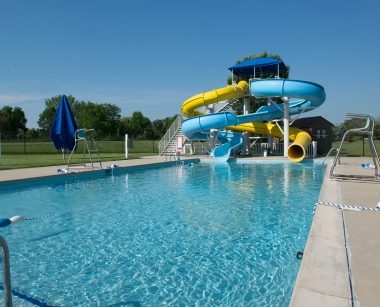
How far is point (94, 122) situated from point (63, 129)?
6161 cm

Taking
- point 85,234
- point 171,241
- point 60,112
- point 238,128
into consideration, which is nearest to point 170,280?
point 171,241

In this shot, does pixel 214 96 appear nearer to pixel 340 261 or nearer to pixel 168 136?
pixel 168 136

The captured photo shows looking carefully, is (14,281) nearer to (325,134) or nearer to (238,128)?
(238,128)

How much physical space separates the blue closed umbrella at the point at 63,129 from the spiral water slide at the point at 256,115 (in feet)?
28.3

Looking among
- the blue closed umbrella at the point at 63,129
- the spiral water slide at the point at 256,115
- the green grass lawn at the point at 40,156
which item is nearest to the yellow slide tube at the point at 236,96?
the spiral water slide at the point at 256,115

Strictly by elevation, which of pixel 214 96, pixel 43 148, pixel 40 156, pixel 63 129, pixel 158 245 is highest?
pixel 214 96

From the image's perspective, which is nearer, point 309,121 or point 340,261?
point 340,261

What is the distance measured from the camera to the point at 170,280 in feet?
13.2

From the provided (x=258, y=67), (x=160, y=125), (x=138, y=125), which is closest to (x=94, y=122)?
(x=138, y=125)

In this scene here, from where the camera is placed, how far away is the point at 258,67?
2431 centimetres

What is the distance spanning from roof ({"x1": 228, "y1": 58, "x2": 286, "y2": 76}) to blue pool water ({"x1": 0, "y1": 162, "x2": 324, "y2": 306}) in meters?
15.1

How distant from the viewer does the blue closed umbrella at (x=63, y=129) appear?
14.4 meters

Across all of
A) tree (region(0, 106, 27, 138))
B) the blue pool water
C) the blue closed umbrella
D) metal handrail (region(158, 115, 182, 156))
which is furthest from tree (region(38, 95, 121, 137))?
the blue pool water

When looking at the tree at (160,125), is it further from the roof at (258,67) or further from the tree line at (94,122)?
the roof at (258,67)
